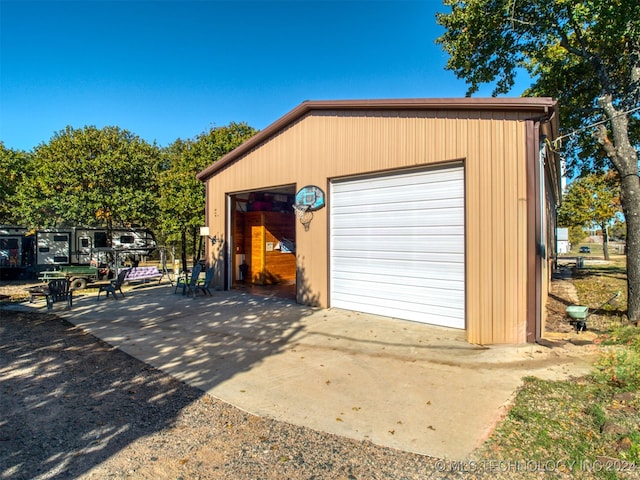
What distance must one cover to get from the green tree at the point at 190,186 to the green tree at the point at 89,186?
98 centimetres

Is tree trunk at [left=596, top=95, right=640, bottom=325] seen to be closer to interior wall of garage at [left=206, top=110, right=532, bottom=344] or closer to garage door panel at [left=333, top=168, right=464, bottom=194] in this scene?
interior wall of garage at [left=206, top=110, right=532, bottom=344]

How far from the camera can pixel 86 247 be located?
15594 millimetres

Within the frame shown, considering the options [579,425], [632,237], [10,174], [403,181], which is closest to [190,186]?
[10,174]

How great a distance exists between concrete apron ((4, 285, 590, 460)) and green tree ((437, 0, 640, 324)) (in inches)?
151

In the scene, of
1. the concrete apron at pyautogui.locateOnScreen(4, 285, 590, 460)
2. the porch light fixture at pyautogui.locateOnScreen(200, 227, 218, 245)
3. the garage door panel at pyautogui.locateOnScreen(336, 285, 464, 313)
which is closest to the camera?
the concrete apron at pyautogui.locateOnScreen(4, 285, 590, 460)

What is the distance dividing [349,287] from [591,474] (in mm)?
5502

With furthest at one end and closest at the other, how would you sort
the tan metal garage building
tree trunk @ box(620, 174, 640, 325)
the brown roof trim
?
tree trunk @ box(620, 174, 640, 325), the tan metal garage building, the brown roof trim

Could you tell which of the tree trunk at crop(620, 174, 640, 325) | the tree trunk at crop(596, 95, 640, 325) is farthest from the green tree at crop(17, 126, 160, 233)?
the tree trunk at crop(620, 174, 640, 325)

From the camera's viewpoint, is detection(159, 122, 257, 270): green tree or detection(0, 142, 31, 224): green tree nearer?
detection(159, 122, 257, 270): green tree

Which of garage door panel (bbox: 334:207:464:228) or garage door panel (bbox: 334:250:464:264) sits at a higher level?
garage door panel (bbox: 334:207:464:228)

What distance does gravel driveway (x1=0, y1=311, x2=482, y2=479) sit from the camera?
2.55 m

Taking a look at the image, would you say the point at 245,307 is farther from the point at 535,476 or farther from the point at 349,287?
the point at 535,476

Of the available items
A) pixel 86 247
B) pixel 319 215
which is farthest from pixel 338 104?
pixel 86 247

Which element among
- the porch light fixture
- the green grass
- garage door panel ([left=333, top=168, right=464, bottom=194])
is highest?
garage door panel ([left=333, top=168, right=464, bottom=194])
